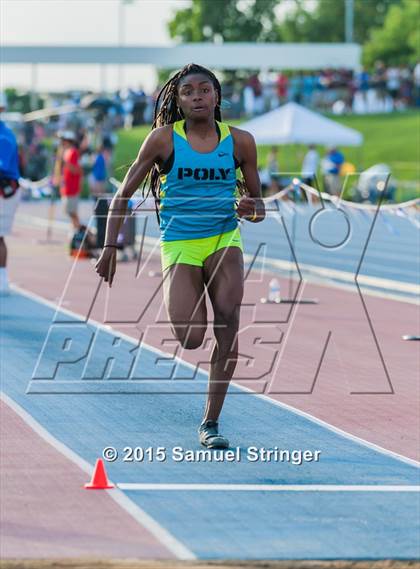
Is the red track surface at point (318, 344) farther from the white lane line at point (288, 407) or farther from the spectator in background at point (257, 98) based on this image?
the spectator in background at point (257, 98)

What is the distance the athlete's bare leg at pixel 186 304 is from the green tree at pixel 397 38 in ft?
301

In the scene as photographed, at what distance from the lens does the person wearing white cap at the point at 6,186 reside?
16.0 meters

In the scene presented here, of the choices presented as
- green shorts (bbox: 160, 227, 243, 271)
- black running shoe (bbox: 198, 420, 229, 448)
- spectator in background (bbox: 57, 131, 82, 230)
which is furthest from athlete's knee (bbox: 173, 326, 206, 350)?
spectator in background (bbox: 57, 131, 82, 230)

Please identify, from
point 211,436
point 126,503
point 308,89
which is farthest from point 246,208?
point 308,89

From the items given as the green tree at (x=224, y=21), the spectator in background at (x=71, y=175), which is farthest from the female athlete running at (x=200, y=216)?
the green tree at (x=224, y=21)

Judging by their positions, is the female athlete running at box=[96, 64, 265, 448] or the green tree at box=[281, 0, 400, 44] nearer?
the female athlete running at box=[96, 64, 265, 448]

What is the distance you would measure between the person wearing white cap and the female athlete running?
7.63 metres

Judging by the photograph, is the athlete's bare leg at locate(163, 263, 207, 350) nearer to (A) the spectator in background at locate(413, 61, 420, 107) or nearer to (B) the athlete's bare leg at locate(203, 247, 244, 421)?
(B) the athlete's bare leg at locate(203, 247, 244, 421)

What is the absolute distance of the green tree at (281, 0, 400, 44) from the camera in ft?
409

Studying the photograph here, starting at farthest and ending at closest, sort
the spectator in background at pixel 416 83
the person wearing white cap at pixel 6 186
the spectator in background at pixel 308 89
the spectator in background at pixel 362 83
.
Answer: the spectator in background at pixel 362 83
the spectator in background at pixel 416 83
the spectator in background at pixel 308 89
the person wearing white cap at pixel 6 186

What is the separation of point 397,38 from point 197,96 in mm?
94288

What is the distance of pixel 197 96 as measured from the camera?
8.38 meters

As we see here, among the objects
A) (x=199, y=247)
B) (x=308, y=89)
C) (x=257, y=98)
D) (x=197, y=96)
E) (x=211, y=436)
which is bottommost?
(x=257, y=98)

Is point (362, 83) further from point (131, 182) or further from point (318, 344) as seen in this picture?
point (131, 182)
